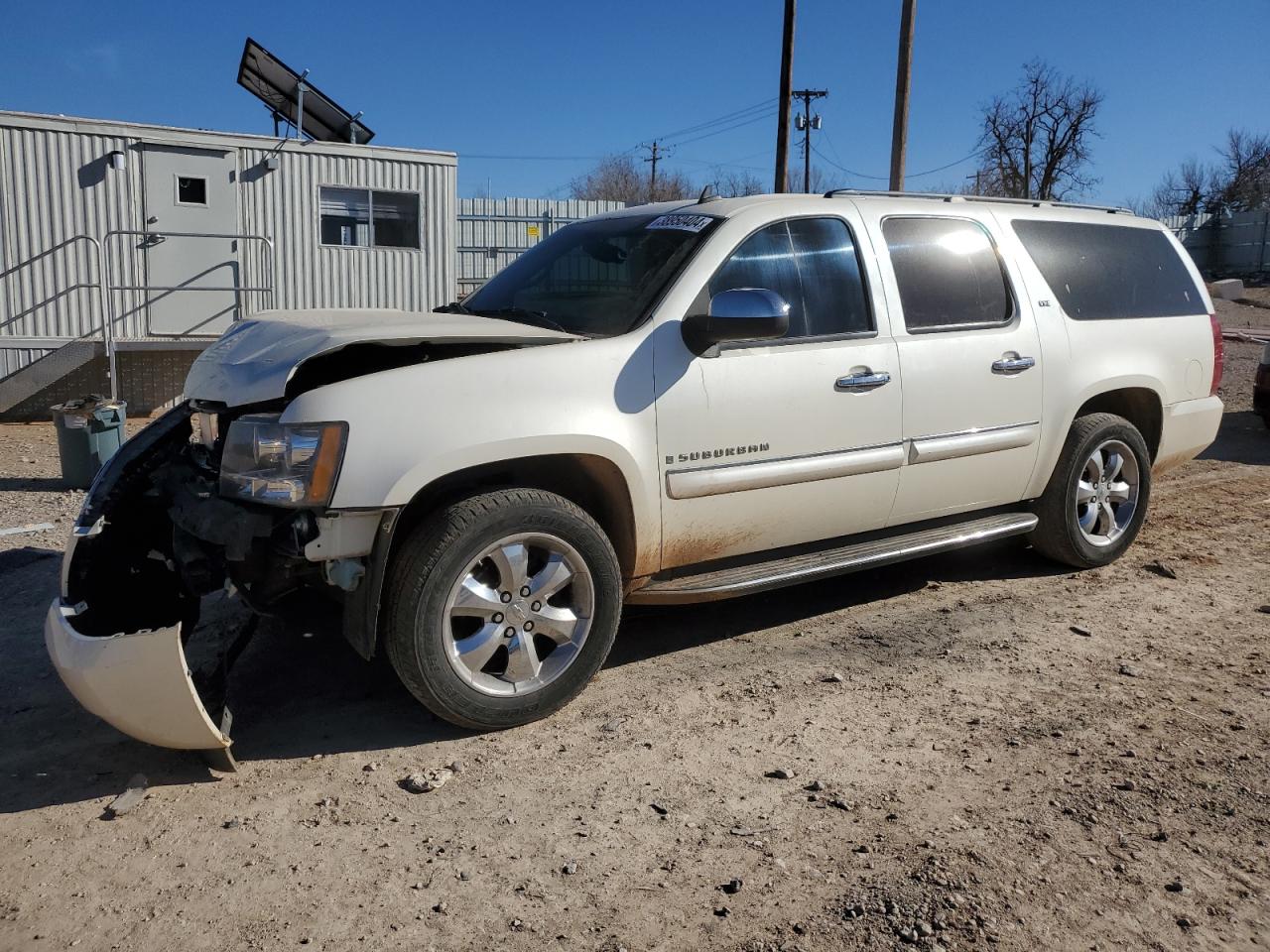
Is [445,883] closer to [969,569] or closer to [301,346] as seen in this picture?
[301,346]

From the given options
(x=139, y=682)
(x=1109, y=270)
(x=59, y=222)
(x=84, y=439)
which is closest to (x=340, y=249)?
(x=59, y=222)

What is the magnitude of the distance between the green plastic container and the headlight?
512cm

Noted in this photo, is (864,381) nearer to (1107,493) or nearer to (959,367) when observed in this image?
(959,367)

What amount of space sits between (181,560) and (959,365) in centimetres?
335

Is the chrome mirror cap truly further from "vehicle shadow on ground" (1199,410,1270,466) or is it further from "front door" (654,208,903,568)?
"vehicle shadow on ground" (1199,410,1270,466)

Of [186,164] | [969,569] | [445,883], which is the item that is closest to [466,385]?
[445,883]

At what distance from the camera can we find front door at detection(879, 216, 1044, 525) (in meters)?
4.77

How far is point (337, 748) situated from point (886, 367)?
2.69 m

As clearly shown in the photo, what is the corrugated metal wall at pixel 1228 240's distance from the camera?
38.4 metres

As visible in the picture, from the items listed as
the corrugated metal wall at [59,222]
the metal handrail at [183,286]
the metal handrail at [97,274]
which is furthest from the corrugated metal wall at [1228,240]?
the metal handrail at [97,274]

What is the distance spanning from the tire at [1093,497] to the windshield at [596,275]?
93.9 inches

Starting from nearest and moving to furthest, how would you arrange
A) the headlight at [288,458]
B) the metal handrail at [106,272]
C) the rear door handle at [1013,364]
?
the headlight at [288,458] < the rear door handle at [1013,364] < the metal handrail at [106,272]

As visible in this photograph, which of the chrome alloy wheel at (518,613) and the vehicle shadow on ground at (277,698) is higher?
the chrome alloy wheel at (518,613)

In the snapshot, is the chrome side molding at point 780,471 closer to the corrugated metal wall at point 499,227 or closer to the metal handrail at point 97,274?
the metal handrail at point 97,274
